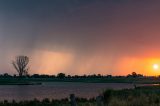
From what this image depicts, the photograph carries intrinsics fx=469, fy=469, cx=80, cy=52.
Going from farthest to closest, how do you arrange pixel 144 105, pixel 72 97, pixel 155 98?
pixel 155 98 → pixel 144 105 → pixel 72 97

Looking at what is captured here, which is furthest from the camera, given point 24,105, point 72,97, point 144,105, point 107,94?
point 107,94

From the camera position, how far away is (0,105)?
42.9 m

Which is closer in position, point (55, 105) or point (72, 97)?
point (72, 97)

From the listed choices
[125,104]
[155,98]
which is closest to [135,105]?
[125,104]

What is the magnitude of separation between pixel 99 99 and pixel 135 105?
270 inches

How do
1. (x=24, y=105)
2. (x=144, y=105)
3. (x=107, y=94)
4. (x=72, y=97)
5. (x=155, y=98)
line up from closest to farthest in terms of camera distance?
(x=72, y=97)
(x=144, y=105)
(x=155, y=98)
(x=24, y=105)
(x=107, y=94)

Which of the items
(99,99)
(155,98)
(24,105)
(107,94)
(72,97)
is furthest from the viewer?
(107,94)

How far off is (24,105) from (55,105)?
2923 millimetres

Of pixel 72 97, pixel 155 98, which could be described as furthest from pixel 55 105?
pixel 72 97

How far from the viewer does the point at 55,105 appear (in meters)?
41.9

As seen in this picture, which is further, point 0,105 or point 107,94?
point 107,94

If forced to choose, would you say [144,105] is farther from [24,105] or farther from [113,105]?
[24,105]

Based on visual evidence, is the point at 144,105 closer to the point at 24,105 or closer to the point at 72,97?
the point at 72,97

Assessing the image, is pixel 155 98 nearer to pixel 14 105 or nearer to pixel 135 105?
pixel 135 105
